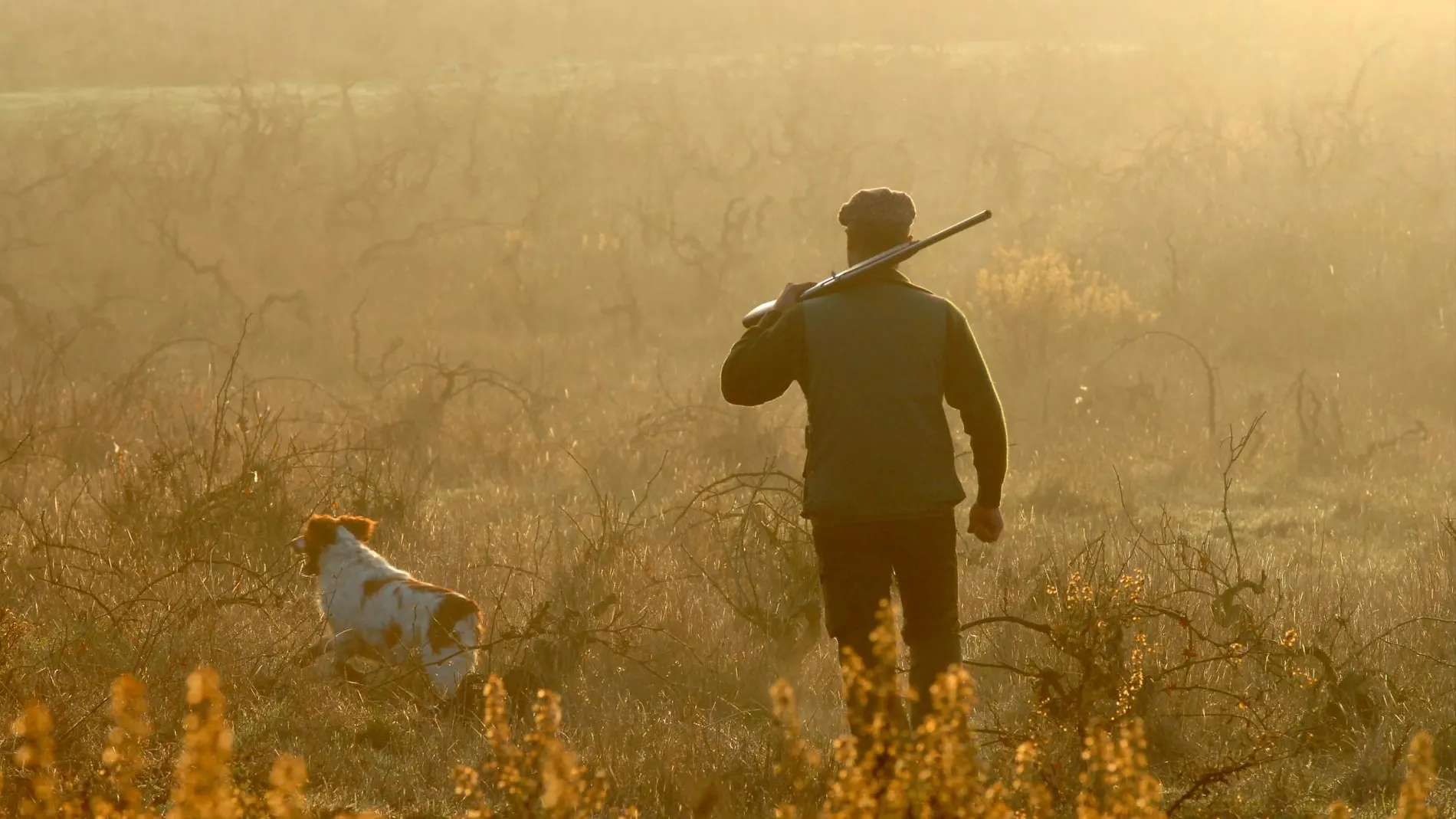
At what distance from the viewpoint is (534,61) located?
32.9m

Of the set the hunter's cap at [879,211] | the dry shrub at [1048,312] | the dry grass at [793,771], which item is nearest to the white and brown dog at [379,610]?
the hunter's cap at [879,211]

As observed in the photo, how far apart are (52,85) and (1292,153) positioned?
20.6m

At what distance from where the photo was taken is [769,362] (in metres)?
4.87

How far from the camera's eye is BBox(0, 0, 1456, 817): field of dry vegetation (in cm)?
571

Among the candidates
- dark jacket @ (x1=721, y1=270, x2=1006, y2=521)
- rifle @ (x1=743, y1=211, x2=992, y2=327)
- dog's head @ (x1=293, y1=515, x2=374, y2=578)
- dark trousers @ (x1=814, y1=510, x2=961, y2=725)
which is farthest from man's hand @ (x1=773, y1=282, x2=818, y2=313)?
dog's head @ (x1=293, y1=515, x2=374, y2=578)

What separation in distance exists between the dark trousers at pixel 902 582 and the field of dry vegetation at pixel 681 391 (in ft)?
0.96

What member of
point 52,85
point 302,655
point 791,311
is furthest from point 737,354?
point 52,85

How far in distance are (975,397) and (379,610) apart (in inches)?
110

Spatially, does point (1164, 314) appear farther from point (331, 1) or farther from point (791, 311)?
point (331, 1)

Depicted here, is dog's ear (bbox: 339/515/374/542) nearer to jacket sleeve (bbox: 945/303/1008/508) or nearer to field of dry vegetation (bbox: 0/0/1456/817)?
field of dry vegetation (bbox: 0/0/1456/817)

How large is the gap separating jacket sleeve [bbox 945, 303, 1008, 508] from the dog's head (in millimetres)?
2995

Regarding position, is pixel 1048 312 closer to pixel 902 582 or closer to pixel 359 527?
pixel 359 527

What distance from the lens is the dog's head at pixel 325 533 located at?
699 centimetres

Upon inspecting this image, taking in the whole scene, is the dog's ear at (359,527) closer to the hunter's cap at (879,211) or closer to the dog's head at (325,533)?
the dog's head at (325,533)
